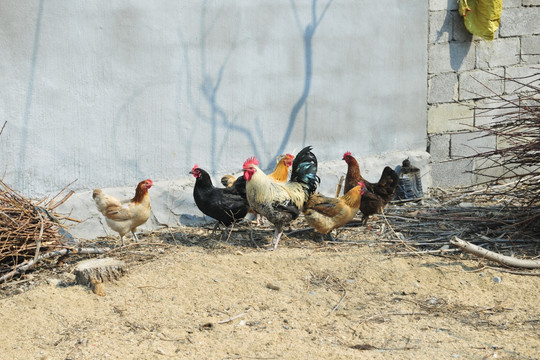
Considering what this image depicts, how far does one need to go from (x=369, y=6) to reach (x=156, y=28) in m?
2.50

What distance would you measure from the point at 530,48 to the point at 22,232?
6.37 meters

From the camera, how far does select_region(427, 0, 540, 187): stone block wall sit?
7.90m

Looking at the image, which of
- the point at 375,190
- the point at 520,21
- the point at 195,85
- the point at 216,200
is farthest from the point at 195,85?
the point at 520,21

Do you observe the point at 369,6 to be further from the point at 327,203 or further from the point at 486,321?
the point at 486,321

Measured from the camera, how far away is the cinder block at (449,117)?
8031mm

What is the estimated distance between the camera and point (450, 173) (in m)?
8.27

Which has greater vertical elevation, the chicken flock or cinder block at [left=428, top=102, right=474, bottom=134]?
cinder block at [left=428, top=102, right=474, bottom=134]

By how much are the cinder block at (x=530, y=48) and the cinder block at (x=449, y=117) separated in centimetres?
93

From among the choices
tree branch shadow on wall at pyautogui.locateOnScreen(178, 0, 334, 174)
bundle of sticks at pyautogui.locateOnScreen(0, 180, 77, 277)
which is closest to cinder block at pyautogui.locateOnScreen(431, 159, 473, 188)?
tree branch shadow on wall at pyautogui.locateOnScreen(178, 0, 334, 174)

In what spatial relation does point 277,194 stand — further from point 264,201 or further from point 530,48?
point 530,48

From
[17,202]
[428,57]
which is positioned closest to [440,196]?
[428,57]

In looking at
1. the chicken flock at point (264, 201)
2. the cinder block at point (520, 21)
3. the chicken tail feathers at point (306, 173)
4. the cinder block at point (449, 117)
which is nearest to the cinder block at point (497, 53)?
the cinder block at point (520, 21)

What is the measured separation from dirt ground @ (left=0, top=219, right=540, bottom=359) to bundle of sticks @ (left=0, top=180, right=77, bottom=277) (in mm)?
193

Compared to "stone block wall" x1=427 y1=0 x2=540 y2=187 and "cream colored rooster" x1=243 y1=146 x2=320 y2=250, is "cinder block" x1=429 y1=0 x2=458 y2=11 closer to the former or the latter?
"stone block wall" x1=427 y1=0 x2=540 y2=187
